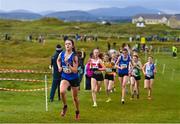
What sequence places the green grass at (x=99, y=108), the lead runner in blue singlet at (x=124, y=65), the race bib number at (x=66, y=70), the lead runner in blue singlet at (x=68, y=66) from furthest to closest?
the lead runner in blue singlet at (x=124, y=65)
the green grass at (x=99, y=108)
the race bib number at (x=66, y=70)
the lead runner in blue singlet at (x=68, y=66)

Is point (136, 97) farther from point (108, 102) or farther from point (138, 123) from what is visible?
point (138, 123)

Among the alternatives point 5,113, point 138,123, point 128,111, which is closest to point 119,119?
point 138,123

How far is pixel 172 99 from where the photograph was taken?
77.3 feet

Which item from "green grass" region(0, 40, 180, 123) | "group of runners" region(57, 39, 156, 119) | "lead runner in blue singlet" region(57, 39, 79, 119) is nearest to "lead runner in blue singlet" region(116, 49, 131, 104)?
"group of runners" region(57, 39, 156, 119)

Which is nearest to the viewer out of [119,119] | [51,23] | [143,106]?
[119,119]

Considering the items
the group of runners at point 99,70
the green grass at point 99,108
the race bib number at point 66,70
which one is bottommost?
the green grass at point 99,108

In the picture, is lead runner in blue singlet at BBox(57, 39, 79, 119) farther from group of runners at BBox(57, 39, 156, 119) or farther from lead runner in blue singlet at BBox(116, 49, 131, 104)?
lead runner in blue singlet at BBox(116, 49, 131, 104)

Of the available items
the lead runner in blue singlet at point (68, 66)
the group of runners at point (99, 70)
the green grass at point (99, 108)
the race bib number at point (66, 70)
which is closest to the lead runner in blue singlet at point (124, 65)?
the group of runners at point (99, 70)

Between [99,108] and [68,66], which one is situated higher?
[68,66]

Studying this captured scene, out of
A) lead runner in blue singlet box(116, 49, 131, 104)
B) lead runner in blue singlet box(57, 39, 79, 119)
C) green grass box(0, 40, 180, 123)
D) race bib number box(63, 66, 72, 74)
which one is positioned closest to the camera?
lead runner in blue singlet box(57, 39, 79, 119)

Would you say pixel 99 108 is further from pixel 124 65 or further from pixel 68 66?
pixel 68 66

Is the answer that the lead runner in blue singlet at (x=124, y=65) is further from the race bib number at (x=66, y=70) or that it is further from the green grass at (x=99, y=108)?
the race bib number at (x=66, y=70)

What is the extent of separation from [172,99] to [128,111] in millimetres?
5417

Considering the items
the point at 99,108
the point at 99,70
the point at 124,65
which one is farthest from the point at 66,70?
the point at 124,65
